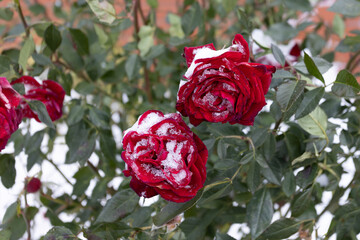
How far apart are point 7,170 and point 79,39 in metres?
0.18

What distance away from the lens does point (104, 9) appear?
16.3 inches

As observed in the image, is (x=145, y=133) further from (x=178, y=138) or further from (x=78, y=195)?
(x=78, y=195)

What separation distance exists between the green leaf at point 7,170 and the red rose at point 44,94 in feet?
0.28

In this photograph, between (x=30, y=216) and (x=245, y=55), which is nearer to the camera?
(x=245, y=55)

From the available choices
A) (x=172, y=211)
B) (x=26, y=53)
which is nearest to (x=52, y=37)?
(x=26, y=53)

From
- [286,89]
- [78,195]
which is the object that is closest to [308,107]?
[286,89]

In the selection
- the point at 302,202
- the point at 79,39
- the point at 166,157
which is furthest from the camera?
the point at 79,39

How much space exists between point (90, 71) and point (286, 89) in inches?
11.9

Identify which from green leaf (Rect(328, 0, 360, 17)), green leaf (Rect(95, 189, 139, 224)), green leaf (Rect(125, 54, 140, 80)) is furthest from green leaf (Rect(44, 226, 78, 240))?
green leaf (Rect(328, 0, 360, 17))

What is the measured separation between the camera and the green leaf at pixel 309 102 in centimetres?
33

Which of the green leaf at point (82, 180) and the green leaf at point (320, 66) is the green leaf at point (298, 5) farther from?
the green leaf at point (82, 180)

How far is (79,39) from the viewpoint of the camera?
51cm

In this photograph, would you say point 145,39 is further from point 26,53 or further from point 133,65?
point 26,53

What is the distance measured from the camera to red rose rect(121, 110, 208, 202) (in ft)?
0.91
